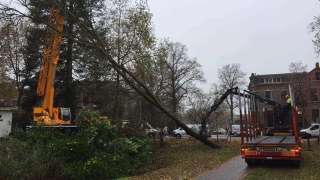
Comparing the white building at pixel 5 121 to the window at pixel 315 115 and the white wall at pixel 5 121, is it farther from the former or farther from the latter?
the window at pixel 315 115

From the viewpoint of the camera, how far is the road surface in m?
17.8

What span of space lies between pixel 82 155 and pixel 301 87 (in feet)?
171

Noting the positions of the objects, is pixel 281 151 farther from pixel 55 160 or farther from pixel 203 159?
pixel 55 160

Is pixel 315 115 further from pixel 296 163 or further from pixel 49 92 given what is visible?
pixel 296 163

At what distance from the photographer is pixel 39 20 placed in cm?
2758

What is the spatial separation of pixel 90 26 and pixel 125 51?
11.6 metres

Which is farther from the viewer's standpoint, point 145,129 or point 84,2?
point 145,129

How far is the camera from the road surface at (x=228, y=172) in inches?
702

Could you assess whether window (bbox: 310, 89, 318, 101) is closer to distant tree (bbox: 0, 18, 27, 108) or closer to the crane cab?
distant tree (bbox: 0, 18, 27, 108)

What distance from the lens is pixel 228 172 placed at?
19297 millimetres

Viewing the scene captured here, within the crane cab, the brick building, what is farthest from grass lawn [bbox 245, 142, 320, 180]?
the brick building

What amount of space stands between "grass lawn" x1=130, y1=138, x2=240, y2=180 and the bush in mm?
1302

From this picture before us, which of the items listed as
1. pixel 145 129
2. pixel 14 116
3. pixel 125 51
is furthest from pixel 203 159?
pixel 14 116

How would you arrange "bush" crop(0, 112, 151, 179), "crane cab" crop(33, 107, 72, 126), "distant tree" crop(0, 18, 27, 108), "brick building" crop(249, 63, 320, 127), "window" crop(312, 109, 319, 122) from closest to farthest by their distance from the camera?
1. "bush" crop(0, 112, 151, 179)
2. "crane cab" crop(33, 107, 72, 126)
3. "distant tree" crop(0, 18, 27, 108)
4. "brick building" crop(249, 63, 320, 127)
5. "window" crop(312, 109, 319, 122)
